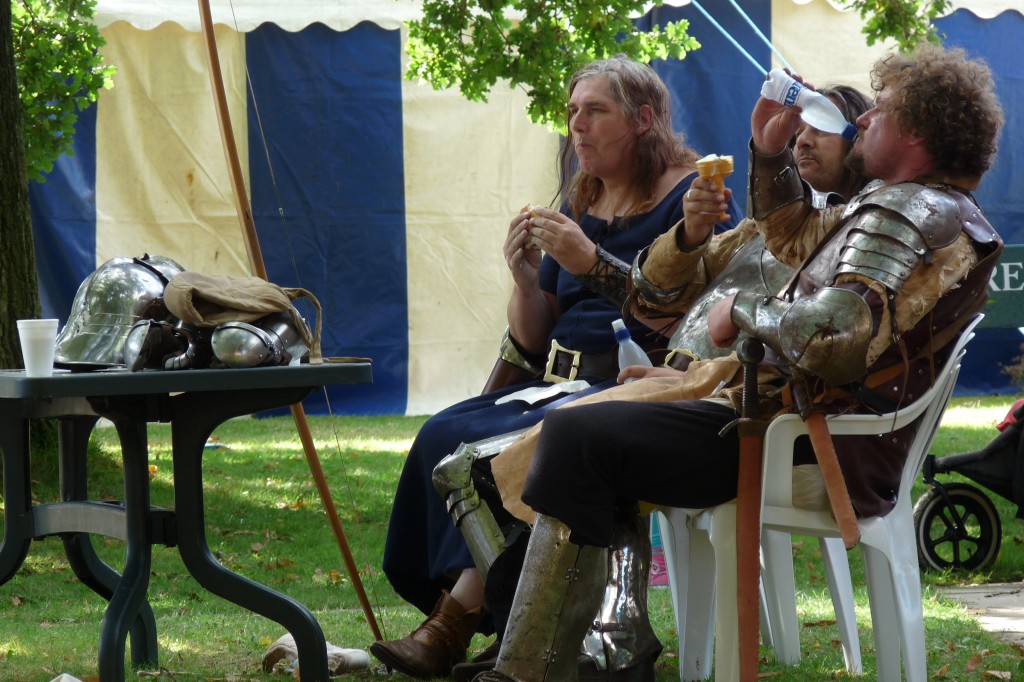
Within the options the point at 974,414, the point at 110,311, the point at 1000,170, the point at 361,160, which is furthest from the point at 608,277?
the point at 1000,170

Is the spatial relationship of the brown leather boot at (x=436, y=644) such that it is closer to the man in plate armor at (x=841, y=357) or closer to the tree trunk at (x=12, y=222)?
the man in plate armor at (x=841, y=357)

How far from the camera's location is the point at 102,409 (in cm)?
254

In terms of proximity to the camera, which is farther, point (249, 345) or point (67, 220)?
point (67, 220)

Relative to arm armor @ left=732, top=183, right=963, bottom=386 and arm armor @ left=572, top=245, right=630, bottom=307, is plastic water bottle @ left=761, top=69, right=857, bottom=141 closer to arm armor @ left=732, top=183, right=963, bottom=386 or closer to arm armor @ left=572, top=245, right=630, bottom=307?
arm armor @ left=732, top=183, right=963, bottom=386

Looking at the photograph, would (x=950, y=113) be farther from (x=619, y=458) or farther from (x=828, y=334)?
(x=619, y=458)

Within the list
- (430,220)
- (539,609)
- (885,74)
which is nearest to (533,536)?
(539,609)

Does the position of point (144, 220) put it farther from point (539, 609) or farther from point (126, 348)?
point (539, 609)

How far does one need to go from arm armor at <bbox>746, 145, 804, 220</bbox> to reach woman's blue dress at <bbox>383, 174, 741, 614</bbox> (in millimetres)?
471

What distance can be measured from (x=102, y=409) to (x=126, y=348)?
5.8 inches

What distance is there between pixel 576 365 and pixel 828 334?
39.8 inches

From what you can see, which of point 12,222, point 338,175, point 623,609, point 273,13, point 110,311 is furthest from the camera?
point 338,175

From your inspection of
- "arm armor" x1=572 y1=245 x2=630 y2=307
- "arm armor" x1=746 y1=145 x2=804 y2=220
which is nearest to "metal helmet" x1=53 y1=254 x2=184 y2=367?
"arm armor" x1=572 y1=245 x2=630 y2=307

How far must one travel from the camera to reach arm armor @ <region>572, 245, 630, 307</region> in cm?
301

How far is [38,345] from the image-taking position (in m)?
2.36
